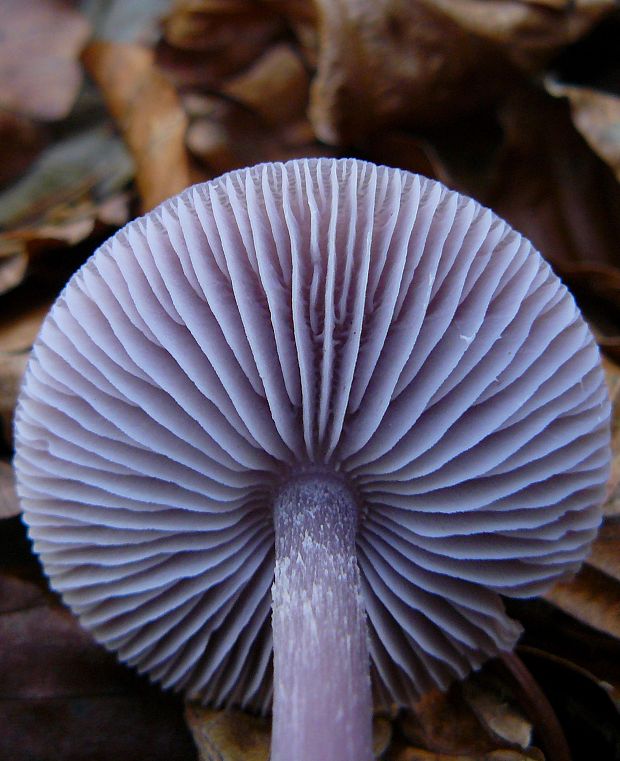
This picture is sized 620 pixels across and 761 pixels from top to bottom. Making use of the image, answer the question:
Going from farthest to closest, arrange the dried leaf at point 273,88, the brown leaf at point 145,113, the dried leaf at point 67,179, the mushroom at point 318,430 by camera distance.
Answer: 1. the dried leaf at point 67,179
2. the dried leaf at point 273,88
3. the brown leaf at point 145,113
4. the mushroom at point 318,430

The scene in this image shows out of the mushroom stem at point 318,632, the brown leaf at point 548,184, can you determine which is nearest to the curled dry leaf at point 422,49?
the brown leaf at point 548,184

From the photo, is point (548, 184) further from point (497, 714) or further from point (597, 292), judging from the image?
point (497, 714)

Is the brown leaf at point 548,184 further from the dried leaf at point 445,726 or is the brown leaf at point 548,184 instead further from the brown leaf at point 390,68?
the dried leaf at point 445,726

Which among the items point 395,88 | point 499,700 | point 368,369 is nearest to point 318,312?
point 368,369

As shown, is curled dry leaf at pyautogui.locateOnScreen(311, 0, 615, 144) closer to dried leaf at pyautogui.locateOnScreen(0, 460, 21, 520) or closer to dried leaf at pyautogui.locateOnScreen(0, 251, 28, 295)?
dried leaf at pyautogui.locateOnScreen(0, 251, 28, 295)

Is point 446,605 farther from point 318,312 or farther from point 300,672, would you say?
point 318,312

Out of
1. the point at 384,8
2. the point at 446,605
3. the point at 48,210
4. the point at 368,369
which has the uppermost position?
the point at 384,8
